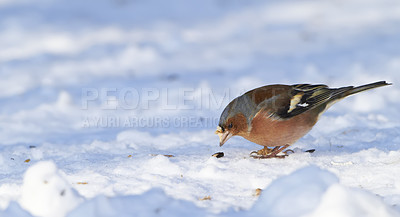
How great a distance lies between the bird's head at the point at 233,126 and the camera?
11.7ft

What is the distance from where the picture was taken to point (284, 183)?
2.30 meters

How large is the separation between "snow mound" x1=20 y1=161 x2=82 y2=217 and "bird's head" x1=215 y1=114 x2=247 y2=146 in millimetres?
1471

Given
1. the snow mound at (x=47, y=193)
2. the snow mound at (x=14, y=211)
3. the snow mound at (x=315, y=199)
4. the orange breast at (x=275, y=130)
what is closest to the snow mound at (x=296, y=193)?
the snow mound at (x=315, y=199)

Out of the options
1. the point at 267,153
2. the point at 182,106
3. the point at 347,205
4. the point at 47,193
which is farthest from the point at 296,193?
the point at 182,106

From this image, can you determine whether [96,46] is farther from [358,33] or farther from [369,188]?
[369,188]

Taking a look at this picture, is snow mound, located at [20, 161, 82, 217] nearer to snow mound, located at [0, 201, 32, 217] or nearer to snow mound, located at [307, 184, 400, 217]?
snow mound, located at [0, 201, 32, 217]

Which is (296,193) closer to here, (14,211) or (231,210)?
(231,210)

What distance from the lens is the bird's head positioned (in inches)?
141

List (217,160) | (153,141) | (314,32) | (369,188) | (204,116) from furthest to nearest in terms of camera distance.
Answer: (314,32), (204,116), (153,141), (217,160), (369,188)

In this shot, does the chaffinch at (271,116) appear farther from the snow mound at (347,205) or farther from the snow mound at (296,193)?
the snow mound at (347,205)

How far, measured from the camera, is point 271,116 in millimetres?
3572

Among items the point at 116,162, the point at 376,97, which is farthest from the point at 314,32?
the point at 116,162

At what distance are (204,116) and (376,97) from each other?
6.46ft

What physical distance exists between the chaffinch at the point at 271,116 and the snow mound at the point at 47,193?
1.50m
